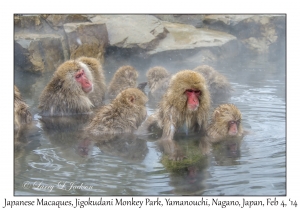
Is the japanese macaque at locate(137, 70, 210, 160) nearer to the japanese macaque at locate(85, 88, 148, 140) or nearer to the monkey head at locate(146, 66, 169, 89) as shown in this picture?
the japanese macaque at locate(85, 88, 148, 140)

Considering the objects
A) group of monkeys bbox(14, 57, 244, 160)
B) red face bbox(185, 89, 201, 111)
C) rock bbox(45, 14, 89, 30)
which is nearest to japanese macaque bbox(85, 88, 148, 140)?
group of monkeys bbox(14, 57, 244, 160)

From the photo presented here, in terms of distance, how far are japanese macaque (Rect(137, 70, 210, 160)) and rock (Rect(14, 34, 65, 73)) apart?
4.73m

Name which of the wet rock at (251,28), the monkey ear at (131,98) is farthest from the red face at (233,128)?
the wet rock at (251,28)

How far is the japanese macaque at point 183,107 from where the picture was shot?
5676 millimetres

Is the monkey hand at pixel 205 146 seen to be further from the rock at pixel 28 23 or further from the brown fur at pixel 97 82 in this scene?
the rock at pixel 28 23

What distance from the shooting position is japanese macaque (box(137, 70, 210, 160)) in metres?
5.68

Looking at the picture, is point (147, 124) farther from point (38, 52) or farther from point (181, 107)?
point (38, 52)

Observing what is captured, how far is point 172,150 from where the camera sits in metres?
5.47

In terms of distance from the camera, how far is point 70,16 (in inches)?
454

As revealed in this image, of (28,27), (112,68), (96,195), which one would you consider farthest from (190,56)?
(96,195)

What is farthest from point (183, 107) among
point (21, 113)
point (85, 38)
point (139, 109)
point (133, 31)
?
point (133, 31)

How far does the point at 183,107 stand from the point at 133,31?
20.4 ft

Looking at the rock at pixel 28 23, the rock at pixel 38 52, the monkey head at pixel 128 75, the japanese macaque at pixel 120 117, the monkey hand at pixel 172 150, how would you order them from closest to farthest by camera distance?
the monkey hand at pixel 172 150
the japanese macaque at pixel 120 117
the monkey head at pixel 128 75
the rock at pixel 38 52
the rock at pixel 28 23

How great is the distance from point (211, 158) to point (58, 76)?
304 cm
